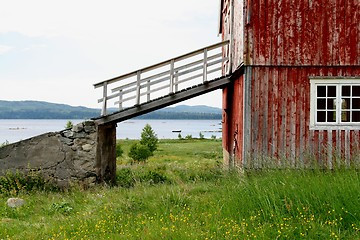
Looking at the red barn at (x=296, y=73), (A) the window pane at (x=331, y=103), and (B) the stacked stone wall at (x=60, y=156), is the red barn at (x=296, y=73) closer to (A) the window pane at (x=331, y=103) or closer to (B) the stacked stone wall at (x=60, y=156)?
(A) the window pane at (x=331, y=103)

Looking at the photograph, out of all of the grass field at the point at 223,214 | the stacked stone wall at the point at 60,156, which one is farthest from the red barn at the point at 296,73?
the stacked stone wall at the point at 60,156

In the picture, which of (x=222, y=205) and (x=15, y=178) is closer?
(x=222, y=205)

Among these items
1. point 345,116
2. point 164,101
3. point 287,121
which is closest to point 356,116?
point 345,116

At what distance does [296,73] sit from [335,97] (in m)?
1.29

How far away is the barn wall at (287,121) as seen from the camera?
47.4 ft

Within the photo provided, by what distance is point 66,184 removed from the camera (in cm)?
1590

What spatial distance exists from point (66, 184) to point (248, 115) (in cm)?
606

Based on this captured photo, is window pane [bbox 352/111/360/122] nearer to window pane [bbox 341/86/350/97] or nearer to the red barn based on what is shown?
the red barn

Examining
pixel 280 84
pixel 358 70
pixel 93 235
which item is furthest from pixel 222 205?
pixel 358 70

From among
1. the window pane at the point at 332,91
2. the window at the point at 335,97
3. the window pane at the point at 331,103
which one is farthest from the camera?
the window pane at the point at 331,103

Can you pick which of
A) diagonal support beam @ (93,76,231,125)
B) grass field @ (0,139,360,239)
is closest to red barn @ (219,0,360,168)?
diagonal support beam @ (93,76,231,125)

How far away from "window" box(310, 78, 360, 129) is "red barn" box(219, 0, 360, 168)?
3cm

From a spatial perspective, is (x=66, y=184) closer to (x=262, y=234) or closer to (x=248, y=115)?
(x=248, y=115)

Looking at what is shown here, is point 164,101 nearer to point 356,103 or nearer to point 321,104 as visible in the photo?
point 321,104
